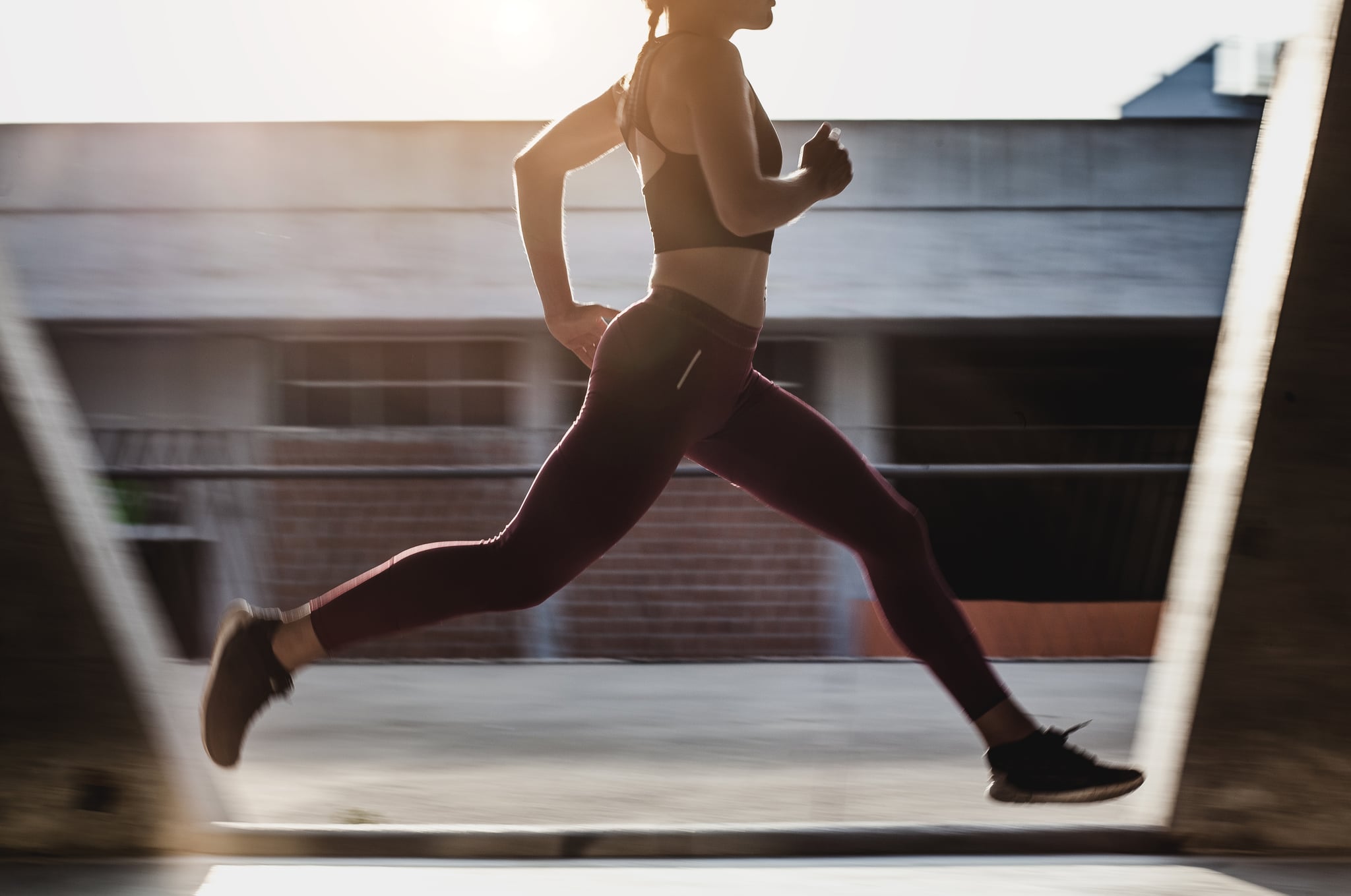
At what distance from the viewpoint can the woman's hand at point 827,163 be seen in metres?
2.02

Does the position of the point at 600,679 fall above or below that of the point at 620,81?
below

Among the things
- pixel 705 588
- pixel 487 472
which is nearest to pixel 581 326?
pixel 487 472

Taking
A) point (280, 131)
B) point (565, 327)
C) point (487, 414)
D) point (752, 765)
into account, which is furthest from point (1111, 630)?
point (280, 131)

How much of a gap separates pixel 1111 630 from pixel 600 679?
404cm

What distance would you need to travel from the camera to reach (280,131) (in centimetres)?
1115

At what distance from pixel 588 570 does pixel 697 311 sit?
7960mm

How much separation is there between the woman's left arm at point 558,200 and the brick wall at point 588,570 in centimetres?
494

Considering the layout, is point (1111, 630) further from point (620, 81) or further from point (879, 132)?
point (620, 81)

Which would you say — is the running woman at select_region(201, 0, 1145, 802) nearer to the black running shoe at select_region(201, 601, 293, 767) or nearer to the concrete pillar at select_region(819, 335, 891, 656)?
the black running shoe at select_region(201, 601, 293, 767)

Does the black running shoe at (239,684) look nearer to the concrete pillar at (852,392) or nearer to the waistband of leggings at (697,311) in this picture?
the waistband of leggings at (697,311)

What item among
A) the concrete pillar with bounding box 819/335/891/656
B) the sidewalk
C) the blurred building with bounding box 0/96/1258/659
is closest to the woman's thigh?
the sidewalk

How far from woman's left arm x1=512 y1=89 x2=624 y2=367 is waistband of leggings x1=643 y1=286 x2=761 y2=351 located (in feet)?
0.83

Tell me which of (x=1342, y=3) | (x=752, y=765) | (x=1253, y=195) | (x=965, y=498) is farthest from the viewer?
(x=965, y=498)

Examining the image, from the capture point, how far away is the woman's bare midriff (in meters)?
2.06
